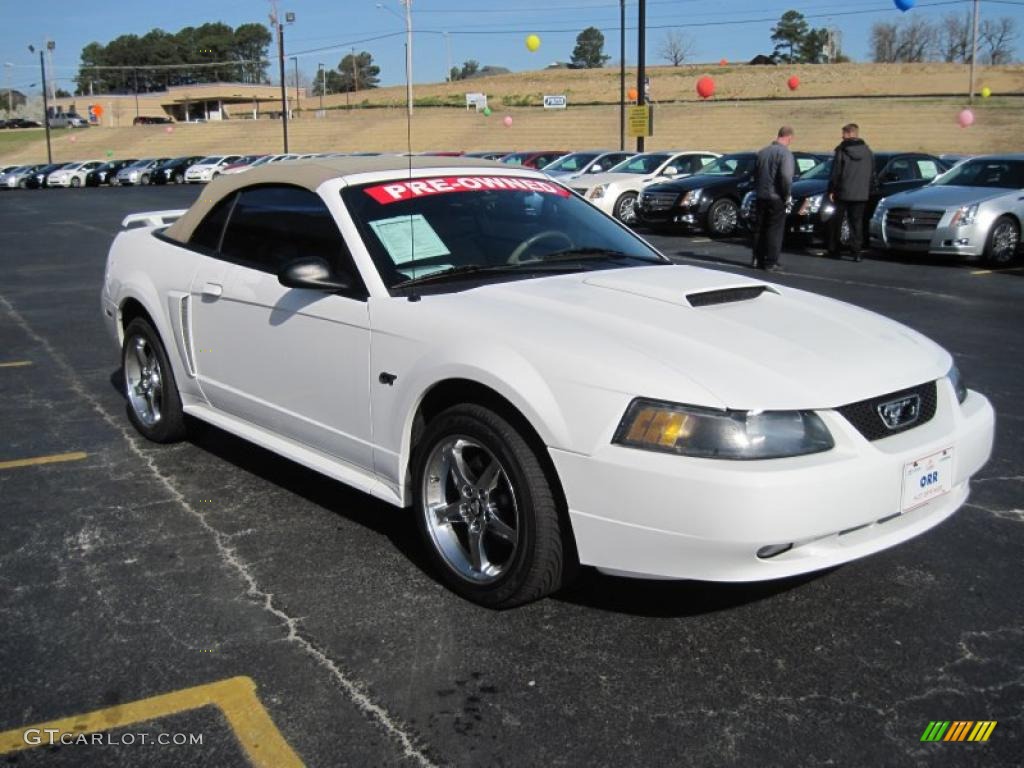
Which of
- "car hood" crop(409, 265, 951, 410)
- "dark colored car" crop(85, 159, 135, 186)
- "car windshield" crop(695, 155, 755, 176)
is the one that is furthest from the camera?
"dark colored car" crop(85, 159, 135, 186)

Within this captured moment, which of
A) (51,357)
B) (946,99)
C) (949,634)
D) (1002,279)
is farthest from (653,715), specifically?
(946,99)

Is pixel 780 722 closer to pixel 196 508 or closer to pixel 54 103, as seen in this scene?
pixel 196 508

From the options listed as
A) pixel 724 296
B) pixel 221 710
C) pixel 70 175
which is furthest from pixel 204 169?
pixel 221 710

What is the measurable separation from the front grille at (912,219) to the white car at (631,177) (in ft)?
20.5

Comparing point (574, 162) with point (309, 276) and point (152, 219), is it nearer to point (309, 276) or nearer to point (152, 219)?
point (152, 219)

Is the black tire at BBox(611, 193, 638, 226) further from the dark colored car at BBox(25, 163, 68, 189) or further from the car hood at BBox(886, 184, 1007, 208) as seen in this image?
the dark colored car at BBox(25, 163, 68, 189)

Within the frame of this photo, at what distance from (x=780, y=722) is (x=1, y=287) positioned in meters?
12.2

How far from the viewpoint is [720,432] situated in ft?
9.81

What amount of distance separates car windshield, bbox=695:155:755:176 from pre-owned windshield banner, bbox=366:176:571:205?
1435 centimetres

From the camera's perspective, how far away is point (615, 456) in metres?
3.04

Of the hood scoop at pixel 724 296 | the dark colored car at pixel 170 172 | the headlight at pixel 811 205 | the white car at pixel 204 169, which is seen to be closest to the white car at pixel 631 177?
the headlight at pixel 811 205

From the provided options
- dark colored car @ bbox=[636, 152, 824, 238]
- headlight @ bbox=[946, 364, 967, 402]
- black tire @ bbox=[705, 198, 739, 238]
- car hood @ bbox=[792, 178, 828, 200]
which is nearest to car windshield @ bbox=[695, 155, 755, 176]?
dark colored car @ bbox=[636, 152, 824, 238]

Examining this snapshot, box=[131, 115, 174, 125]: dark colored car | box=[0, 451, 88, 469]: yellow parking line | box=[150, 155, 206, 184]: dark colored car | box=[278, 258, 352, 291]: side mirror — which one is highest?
box=[131, 115, 174, 125]: dark colored car

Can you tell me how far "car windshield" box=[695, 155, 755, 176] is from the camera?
60.1ft
